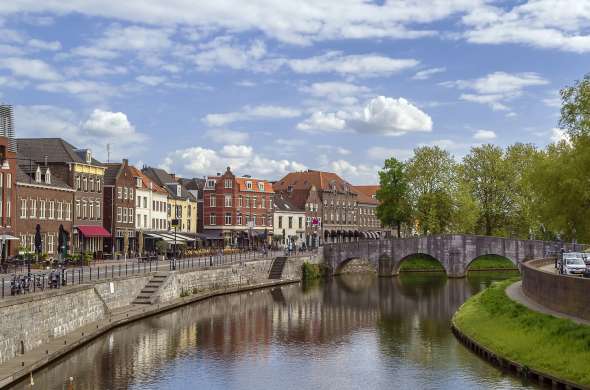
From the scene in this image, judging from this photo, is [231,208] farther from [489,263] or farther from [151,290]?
[151,290]

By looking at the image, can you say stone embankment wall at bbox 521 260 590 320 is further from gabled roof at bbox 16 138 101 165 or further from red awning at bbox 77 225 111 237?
gabled roof at bbox 16 138 101 165

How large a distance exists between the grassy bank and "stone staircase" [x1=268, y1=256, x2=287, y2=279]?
117 ft

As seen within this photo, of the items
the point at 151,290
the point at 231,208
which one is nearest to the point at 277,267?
the point at 231,208

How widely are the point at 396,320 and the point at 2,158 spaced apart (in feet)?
107

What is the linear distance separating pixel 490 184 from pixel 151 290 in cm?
6323

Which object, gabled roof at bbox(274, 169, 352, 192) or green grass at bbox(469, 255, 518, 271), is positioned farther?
gabled roof at bbox(274, 169, 352, 192)

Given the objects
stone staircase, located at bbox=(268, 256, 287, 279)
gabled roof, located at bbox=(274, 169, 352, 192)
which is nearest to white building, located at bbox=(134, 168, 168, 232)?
stone staircase, located at bbox=(268, 256, 287, 279)

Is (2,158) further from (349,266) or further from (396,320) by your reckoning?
(349,266)

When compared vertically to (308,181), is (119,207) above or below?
below

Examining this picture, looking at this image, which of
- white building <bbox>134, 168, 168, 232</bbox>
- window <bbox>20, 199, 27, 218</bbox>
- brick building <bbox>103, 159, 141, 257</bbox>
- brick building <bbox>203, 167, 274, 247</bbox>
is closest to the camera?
window <bbox>20, 199, 27, 218</bbox>

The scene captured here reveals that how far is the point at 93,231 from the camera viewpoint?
79.1 metres

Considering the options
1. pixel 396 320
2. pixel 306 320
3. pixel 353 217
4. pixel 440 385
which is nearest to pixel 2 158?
pixel 306 320

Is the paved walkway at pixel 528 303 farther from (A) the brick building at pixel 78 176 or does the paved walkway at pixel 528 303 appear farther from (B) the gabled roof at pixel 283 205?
(B) the gabled roof at pixel 283 205

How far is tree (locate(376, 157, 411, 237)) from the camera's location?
359 feet
